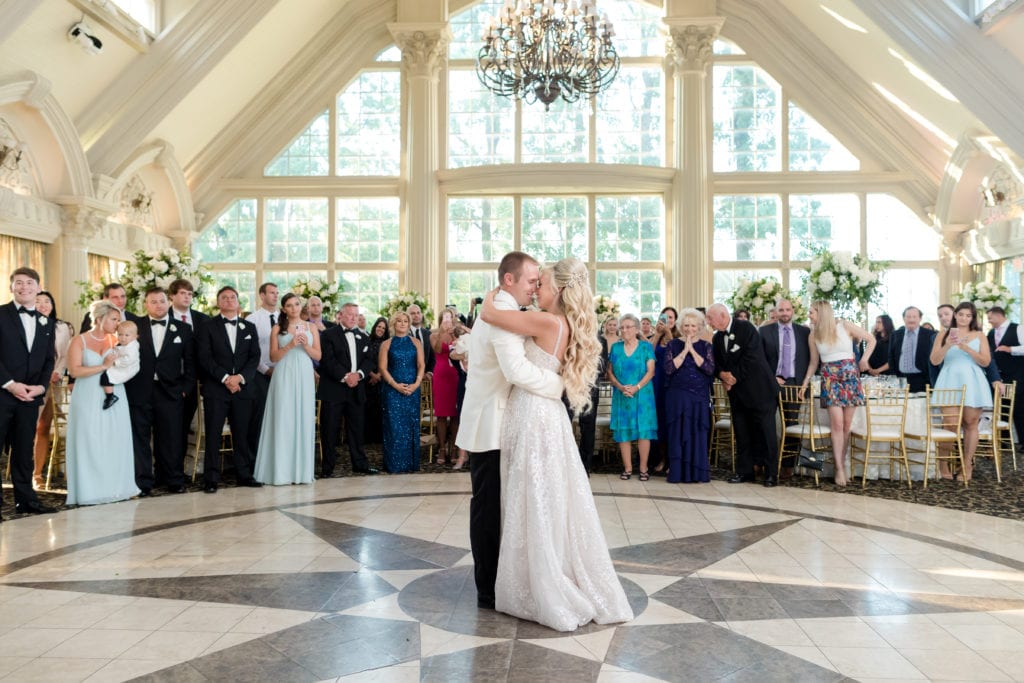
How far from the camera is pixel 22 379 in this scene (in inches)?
235

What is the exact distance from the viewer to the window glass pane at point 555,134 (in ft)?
50.8

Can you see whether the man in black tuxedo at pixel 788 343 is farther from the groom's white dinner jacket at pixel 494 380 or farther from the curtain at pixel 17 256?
the curtain at pixel 17 256

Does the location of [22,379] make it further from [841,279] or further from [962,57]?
[962,57]

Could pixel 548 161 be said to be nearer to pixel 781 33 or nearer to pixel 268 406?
pixel 781 33

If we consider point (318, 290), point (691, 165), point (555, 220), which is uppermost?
point (691, 165)

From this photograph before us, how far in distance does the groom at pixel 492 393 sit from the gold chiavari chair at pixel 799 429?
4487 mm

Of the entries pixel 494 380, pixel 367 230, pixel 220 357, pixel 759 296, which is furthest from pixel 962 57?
pixel 367 230

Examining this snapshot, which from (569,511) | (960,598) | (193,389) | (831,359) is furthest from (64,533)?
(831,359)

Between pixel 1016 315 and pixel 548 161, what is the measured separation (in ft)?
27.0

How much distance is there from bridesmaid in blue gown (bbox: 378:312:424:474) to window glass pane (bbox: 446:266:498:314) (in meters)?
7.15

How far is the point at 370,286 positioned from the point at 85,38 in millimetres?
6807

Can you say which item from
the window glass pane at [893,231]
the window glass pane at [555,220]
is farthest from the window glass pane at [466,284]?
the window glass pane at [893,231]

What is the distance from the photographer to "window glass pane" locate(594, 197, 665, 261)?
15.4 meters

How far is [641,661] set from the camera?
314cm
